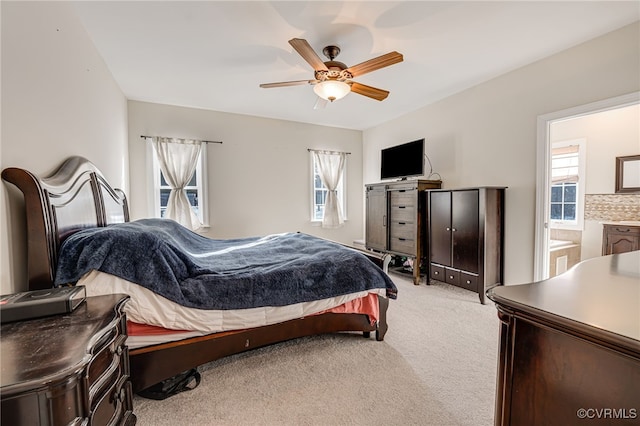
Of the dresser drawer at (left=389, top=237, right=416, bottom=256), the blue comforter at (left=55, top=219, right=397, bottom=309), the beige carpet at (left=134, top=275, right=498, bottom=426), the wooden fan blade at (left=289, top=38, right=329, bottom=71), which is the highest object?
the wooden fan blade at (left=289, top=38, right=329, bottom=71)

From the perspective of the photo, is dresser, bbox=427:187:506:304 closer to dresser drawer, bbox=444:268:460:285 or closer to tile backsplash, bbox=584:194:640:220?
dresser drawer, bbox=444:268:460:285

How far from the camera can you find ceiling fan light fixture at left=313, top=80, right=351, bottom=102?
249cm

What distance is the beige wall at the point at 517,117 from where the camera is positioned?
8.05 ft

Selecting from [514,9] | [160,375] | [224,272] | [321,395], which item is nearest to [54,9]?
[224,272]

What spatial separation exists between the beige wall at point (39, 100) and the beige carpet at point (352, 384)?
3.79 feet

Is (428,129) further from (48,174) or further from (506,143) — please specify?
(48,174)

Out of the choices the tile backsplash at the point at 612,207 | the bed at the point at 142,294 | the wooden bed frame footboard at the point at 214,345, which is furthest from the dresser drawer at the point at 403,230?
the tile backsplash at the point at 612,207

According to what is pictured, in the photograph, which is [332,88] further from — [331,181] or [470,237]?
[331,181]

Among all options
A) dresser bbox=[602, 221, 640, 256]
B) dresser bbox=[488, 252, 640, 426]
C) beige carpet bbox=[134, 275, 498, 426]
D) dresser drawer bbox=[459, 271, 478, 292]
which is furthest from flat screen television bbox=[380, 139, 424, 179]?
dresser bbox=[488, 252, 640, 426]

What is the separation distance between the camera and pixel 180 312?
1.60m

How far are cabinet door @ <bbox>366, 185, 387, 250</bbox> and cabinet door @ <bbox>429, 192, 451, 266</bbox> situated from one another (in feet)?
2.61

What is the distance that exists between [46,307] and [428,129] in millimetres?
4567

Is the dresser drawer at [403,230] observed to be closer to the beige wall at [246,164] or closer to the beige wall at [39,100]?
the beige wall at [246,164]

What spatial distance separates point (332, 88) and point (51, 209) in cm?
219
